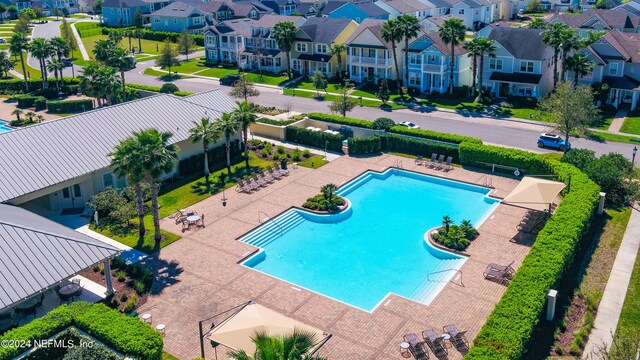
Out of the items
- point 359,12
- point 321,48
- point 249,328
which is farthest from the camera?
point 359,12

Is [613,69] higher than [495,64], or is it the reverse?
[495,64]

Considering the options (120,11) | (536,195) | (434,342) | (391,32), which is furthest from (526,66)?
(120,11)

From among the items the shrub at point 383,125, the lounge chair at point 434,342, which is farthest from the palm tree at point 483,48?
the lounge chair at point 434,342

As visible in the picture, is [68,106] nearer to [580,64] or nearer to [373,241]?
[373,241]

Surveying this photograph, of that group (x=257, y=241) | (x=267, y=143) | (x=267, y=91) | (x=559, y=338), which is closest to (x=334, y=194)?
(x=257, y=241)

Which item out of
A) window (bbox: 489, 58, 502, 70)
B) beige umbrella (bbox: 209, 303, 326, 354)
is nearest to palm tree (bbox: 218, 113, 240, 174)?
beige umbrella (bbox: 209, 303, 326, 354)

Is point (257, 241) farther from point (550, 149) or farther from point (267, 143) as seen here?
point (550, 149)

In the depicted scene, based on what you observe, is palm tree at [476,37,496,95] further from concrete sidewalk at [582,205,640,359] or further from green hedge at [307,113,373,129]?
concrete sidewalk at [582,205,640,359]
